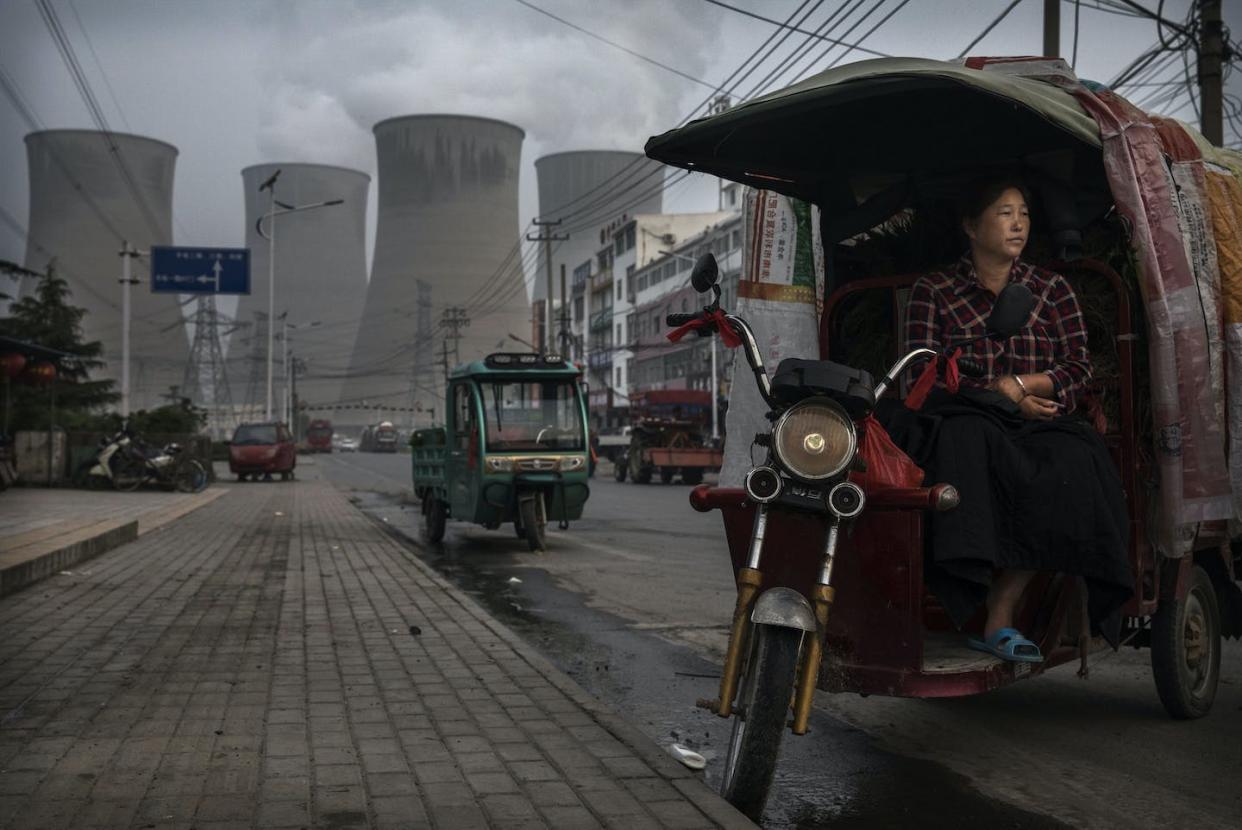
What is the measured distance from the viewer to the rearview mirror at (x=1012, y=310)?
3.50 meters

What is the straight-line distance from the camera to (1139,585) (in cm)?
421

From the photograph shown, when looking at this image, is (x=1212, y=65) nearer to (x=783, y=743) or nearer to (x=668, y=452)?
(x=783, y=743)

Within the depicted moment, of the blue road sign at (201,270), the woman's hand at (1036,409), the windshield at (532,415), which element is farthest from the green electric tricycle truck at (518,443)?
the blue road sign at (201,270)

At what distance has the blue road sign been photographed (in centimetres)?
3275

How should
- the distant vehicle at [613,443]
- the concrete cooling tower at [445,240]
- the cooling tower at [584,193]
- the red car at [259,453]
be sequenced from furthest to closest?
the cooling tower at [584,193], the concrete cooling tower at [445,240], the distant vehicle at [613,443], the red car at [259,453]

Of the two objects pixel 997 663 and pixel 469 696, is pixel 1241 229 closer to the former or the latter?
pixel 997 663

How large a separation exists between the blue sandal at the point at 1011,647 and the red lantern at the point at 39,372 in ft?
63.9

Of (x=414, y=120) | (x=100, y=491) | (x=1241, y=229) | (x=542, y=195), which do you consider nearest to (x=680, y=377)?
(x=414, y=120)

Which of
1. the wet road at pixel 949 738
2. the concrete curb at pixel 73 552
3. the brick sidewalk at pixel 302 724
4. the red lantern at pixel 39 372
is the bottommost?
the wet road at pixel 949 738

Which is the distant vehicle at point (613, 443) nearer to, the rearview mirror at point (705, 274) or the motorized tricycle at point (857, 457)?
the motorized tricycle at point (857, 457)

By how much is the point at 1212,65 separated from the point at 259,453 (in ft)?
87.4

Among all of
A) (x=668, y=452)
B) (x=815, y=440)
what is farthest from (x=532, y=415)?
(x=668, y=452)

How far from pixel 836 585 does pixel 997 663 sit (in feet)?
1.85

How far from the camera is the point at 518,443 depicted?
12.6m
